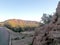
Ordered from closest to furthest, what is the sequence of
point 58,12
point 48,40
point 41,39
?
point 48,40, point 41,39, point 58,12

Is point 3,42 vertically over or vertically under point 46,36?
over

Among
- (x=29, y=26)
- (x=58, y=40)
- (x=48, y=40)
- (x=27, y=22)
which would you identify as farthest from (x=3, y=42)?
(x=27, y=22)

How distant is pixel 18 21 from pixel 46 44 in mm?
35374

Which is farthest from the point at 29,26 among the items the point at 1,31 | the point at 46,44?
the point at 1,31

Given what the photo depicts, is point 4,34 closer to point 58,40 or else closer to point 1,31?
point 1,31

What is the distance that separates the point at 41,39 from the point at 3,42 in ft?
36.2

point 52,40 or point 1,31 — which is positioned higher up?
point 1,31

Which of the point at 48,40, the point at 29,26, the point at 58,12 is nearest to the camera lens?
the point at 48,40

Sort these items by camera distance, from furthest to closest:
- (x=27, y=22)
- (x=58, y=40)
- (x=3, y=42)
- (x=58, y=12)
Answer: (x=27, y=22) → (x=58, y=12) → (x=58, y=40) → (x=3, y=42)

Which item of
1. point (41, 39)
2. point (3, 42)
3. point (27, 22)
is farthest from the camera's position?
point (27, 22)

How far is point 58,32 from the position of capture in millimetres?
11117

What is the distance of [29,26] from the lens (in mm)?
42188

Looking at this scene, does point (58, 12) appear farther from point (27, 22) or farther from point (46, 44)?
point (27, 22)

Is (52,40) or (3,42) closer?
(3,42)
